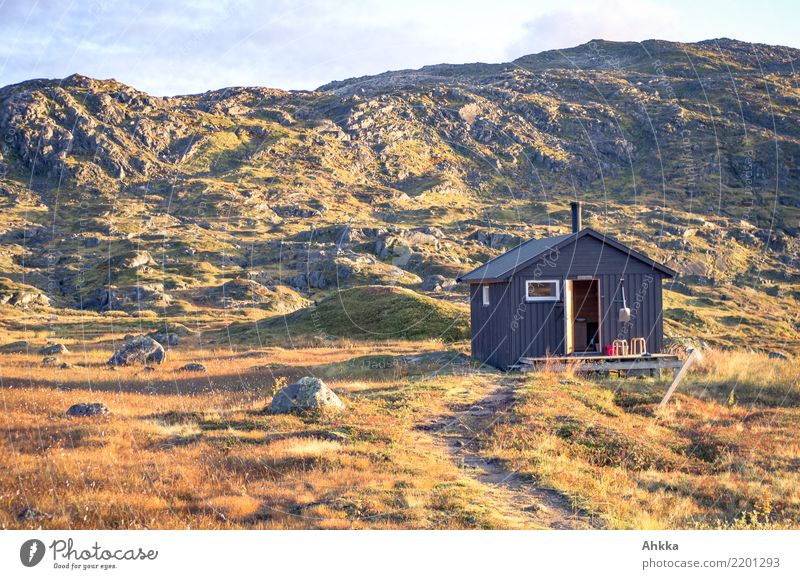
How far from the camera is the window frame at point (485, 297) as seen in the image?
2988 cm

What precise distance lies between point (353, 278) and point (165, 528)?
76569mm

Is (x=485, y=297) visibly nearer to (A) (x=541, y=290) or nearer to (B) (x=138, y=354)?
(A) (x=541, y=290)

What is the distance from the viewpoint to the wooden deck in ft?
84.9

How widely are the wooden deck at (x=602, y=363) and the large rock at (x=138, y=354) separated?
18.1 m

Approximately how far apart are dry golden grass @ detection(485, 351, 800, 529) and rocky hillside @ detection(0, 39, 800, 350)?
1599 inches

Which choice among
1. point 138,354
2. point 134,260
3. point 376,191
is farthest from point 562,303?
point 376,191

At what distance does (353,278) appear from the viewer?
3344 inches

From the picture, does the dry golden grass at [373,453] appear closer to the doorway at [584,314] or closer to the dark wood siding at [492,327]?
the dark wood siding at [492,327]

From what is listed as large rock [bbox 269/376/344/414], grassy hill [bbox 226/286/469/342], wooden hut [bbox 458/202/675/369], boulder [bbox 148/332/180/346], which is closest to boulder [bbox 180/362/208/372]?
large rock [bbox 269/376/344/414]

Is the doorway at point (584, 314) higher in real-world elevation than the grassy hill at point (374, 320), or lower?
higher

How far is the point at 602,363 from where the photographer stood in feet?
86.1

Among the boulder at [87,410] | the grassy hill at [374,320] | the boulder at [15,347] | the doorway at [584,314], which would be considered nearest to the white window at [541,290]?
the doorway at [584,314]

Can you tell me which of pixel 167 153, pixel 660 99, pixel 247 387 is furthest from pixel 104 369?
pixel 660 99

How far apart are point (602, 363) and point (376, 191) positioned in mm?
120546
